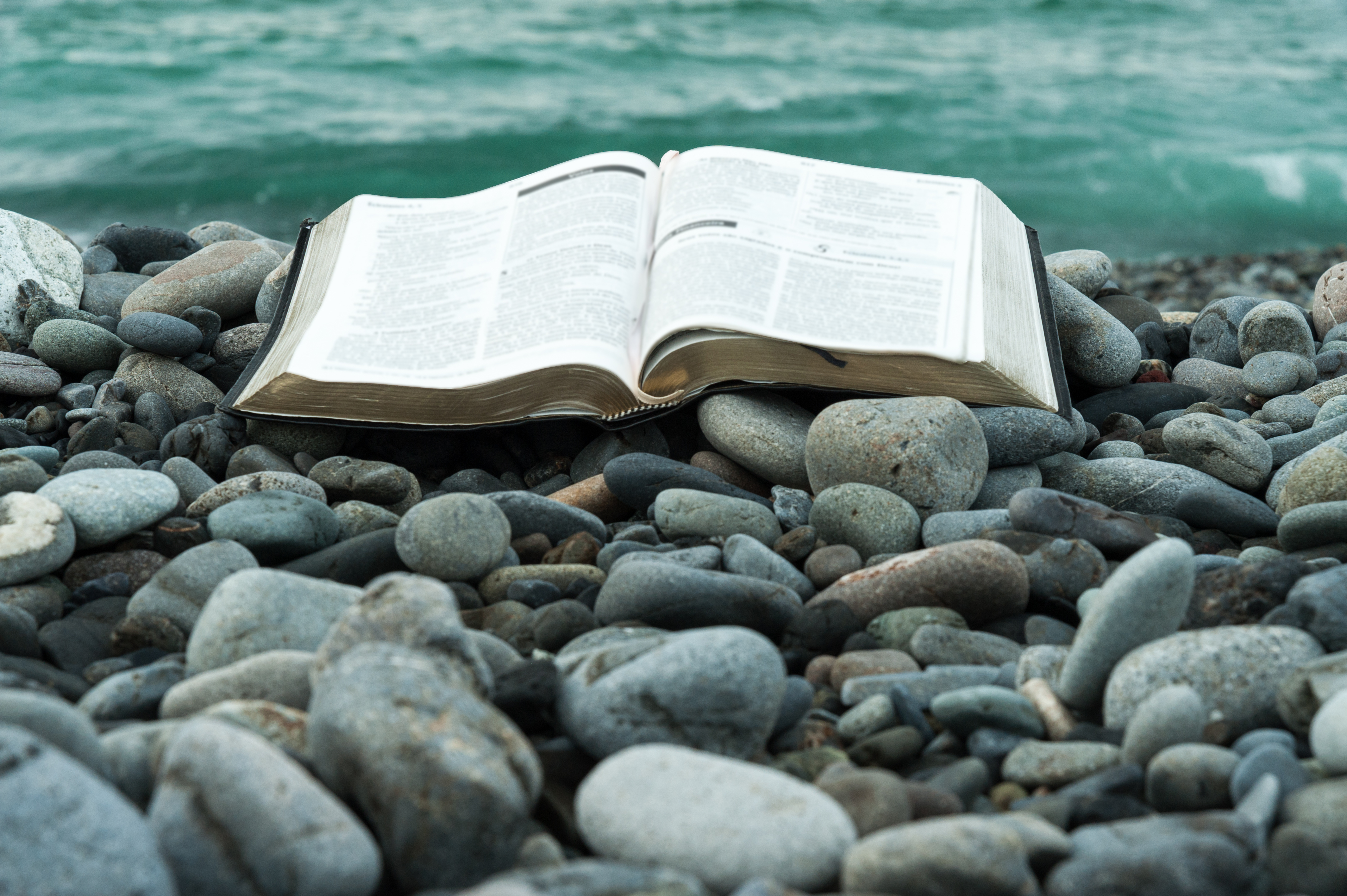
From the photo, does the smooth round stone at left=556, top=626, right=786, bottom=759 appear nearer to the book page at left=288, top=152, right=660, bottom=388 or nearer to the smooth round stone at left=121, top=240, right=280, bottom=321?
the book page at left=288, top=152, right=660, bottom=388

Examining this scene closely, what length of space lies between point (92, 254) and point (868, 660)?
294cm

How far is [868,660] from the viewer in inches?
59.7

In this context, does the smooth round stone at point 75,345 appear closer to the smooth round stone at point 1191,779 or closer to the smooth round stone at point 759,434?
the smooth round stone at point 759,434

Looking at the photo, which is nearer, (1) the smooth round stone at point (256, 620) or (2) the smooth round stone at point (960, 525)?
(1) the smooth round stone at point (256, 620)

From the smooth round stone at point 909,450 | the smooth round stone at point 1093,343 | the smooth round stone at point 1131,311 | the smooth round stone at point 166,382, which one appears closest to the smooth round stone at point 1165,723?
the smooth round stone at point 909,450

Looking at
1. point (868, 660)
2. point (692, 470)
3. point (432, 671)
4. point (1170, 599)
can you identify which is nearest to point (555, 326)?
point (692, 470)

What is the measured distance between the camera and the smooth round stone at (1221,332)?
291 centimetres

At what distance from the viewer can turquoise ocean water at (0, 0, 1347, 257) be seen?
865 centimetres

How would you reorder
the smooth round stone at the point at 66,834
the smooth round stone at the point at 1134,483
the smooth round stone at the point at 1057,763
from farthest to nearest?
the smooth round stone at the point at 1134,483, the smooth round stone at the point at 1057,763, the smooth round stone at the point at 66,834

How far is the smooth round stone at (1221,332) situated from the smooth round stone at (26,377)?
3.10m

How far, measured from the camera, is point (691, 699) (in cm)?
122

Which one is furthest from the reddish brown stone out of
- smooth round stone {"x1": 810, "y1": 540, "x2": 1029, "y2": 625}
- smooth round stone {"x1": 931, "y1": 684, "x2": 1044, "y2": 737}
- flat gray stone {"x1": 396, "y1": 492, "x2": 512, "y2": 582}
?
smooth round stone {"x1": 931, "y1": 684, "x2": 1044, "y2": 737}

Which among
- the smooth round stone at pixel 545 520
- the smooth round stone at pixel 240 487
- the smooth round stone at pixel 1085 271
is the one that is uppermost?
the smooth round stone at pixel 1085 271

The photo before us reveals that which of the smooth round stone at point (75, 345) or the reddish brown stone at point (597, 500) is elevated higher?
the smooth round stone at point (75, 345)
